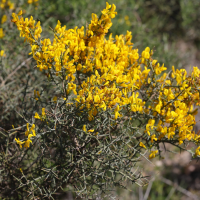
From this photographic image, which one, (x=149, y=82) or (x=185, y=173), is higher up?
(x=149, y=82)

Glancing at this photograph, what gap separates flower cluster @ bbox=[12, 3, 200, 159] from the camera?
3.42ft

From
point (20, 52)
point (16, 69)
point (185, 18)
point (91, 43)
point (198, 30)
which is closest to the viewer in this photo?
point (91, 43)

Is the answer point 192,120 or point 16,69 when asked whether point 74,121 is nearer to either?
point 192,120

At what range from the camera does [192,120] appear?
1188mm

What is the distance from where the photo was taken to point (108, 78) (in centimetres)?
105

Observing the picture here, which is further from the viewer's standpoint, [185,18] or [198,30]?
[198,30]

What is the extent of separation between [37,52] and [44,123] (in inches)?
14.9

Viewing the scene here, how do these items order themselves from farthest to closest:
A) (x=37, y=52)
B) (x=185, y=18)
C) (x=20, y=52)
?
(x=185, y=18)
(x=20, y=52)
(x=37, y=52)

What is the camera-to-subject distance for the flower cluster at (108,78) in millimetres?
1042

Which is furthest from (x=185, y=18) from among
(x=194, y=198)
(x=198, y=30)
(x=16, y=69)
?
(x=16, y=69)

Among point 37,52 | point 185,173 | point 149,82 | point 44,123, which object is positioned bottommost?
point 185,173

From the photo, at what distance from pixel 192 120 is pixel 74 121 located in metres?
0.64

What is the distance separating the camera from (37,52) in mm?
1038

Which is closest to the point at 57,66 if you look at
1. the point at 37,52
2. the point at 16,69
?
the point at 37,52
